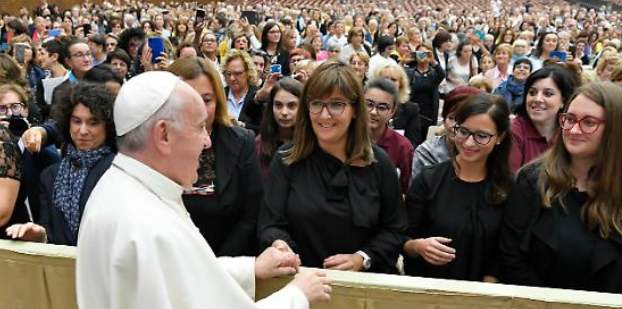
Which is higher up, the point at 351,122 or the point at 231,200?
the point at 351,122

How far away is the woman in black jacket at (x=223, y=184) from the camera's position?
8.69 ft

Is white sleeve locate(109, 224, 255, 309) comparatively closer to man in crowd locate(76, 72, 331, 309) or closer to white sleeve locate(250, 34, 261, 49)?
man in crowd locate(76, 72, 331, 309)

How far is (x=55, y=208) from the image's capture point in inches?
103

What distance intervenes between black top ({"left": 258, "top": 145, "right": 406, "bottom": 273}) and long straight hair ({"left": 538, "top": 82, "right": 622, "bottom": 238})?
1.91ft

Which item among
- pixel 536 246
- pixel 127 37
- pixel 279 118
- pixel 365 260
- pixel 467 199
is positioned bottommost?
pixel 365 260

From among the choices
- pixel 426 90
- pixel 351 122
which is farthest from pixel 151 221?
pixel 426 90

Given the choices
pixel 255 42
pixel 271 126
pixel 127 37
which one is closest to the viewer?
pixel 271 126

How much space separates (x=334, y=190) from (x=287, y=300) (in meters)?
0.79

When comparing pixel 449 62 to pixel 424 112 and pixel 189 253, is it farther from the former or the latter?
pixel 189 253

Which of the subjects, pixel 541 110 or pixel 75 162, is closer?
pixel 75 162

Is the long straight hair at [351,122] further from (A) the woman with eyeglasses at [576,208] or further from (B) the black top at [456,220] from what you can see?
(A) the woman with eyeglasses at [576,208]

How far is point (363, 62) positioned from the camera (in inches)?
251

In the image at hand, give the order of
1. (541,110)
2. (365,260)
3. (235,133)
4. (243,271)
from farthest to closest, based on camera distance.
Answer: (541,110) → (235,133) → (365,260) → (243,271)

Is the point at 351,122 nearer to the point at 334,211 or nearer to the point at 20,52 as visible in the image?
the point at 334,211
